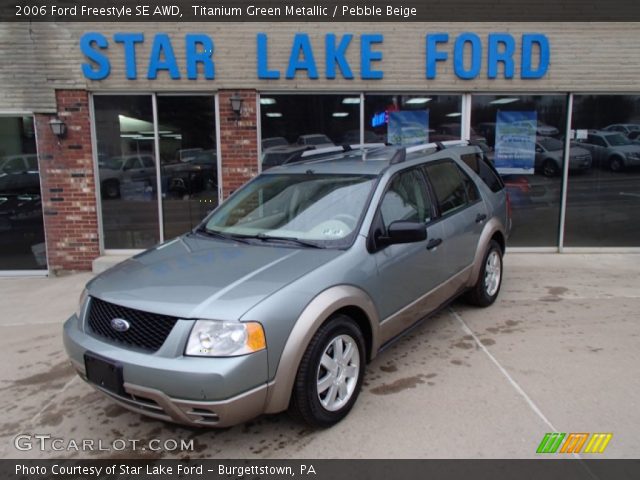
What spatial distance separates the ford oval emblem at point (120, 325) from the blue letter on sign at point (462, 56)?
21.0 ft

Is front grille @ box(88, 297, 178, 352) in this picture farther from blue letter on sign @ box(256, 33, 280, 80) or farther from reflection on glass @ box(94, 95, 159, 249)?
blue letter on sign @ box(256, 33, 280, 80)

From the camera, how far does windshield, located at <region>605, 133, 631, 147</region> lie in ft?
26.6

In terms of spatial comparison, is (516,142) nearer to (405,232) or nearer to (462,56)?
(462,56)

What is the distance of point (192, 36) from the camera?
7.39 metres

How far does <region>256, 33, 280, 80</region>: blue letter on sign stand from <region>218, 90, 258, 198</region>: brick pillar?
0.99 ft

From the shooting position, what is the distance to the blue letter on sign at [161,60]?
7379 mm

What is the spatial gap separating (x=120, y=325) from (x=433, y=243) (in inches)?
99.1

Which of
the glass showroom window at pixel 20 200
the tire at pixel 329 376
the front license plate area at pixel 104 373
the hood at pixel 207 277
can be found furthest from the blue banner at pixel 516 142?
the glass showroom window at pixel 20 200

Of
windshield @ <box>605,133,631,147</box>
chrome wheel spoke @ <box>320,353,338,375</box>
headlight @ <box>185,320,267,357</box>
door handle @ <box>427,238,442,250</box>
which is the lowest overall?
chrome wheel spoke @ <box>320,353,338,375</box>

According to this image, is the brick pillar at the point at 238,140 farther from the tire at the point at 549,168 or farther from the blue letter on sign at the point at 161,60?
the tire at the point at 549,168

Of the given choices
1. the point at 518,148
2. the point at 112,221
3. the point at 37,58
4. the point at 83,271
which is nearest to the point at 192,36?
the point at 37,58

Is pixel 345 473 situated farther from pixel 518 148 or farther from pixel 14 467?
pixel 518 148

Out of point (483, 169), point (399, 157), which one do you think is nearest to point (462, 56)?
point (483, 169)

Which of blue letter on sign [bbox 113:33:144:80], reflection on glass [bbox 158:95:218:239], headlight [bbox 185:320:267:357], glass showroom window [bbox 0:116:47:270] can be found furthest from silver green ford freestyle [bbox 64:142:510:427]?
glass showroom window [bbox 0:116:47:270]
